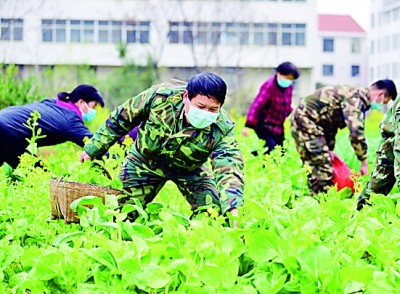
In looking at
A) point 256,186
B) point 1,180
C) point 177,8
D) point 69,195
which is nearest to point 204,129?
point 69,195

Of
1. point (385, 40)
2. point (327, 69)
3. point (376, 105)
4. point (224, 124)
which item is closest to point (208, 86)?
point (224, 124)

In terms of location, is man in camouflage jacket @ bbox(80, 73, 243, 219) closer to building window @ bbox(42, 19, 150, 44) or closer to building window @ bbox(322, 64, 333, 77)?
building window @ bbox(42, 19, 150, 44)

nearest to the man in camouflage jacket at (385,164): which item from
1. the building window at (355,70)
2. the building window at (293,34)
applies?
the building window at (293,34)

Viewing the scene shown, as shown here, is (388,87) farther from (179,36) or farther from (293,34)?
(293,34)

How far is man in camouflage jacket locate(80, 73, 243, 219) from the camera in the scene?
Result: 4.40 metres

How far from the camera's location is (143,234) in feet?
12.5

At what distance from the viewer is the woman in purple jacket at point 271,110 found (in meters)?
9.48

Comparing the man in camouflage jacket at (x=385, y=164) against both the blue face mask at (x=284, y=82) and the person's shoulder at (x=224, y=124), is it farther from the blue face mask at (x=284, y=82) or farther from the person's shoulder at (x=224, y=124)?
the blue face mask at (x=284, y=82)

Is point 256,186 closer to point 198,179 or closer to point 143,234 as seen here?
point 198,179

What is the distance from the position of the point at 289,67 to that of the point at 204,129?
4.49 m

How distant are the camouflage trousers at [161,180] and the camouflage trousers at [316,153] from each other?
283cm

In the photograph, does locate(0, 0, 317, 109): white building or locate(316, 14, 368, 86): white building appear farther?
locate(316, 14, 368, 86): white building

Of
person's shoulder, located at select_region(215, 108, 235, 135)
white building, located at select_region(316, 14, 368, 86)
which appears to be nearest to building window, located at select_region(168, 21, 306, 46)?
person's shoulder, located at select_region(215, 108, 235, 135)

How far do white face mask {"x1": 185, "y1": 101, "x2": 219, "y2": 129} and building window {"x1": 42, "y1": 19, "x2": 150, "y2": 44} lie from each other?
2954 centimetres
